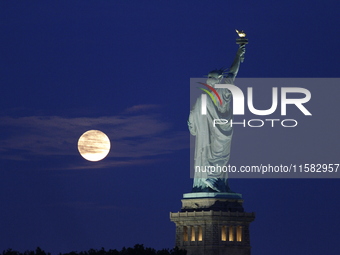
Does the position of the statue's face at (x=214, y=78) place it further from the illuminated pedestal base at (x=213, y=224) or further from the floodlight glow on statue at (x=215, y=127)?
the illuminated pedestal base at (x=213, y=224)

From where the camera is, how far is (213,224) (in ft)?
251

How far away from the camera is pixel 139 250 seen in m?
77.2

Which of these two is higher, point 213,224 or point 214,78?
point 214,78

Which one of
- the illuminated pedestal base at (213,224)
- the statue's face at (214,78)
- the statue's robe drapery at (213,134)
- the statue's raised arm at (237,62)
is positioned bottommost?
the illuminated pedestal base at (213,224)

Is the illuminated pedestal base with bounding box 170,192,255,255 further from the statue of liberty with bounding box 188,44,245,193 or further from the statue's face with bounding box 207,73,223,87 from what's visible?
the statue's face with bounding box 207,73,223,87

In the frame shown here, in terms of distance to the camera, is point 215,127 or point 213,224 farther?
point 215,127

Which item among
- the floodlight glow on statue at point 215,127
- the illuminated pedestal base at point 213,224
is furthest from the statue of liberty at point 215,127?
the illuminated pedestal base at point 213,224

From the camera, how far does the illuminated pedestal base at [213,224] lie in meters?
76.6

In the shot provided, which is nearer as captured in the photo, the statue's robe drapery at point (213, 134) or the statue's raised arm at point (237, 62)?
Result: the statue's robe drapery at point (213, 134)

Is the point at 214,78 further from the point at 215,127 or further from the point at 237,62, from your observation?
the point at 215,127

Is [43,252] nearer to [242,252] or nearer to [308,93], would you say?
[242,252]

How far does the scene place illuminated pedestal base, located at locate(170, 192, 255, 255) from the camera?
76.6 meters

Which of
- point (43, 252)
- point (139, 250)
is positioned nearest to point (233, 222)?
point (139, 250)

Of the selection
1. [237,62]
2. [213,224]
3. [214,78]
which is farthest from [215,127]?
[213,224]
